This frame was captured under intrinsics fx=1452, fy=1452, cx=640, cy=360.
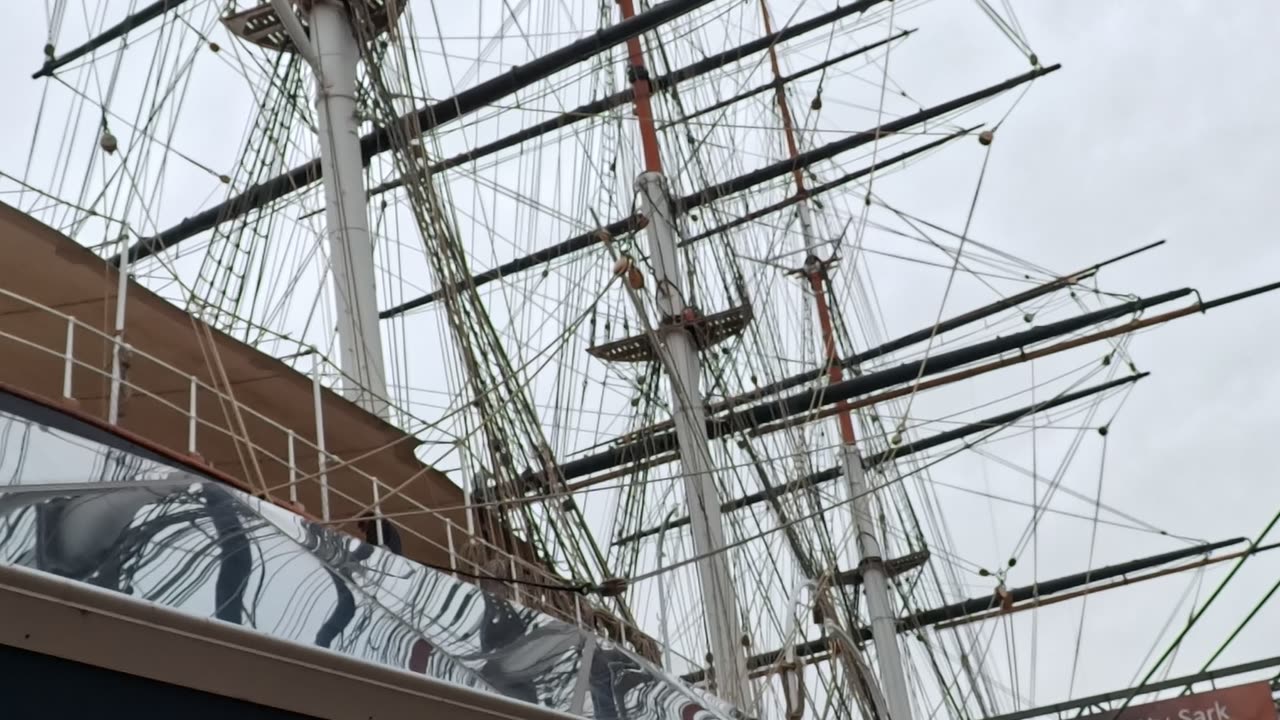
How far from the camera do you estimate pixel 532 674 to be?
3811 millimetres

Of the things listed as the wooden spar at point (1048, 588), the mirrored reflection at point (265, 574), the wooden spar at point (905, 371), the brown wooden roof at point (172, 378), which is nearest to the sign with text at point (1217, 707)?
the brown wooden roof at point (172, 378)

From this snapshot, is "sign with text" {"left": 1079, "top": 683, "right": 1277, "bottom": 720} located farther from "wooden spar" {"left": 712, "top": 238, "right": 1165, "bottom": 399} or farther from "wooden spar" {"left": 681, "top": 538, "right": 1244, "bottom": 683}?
"wooden spar" {"left": 681, "top": 538, "right": 1244, "bottom": 683}

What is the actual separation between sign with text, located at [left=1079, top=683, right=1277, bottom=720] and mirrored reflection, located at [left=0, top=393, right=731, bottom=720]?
565 cm

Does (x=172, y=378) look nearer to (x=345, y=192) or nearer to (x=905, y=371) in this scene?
(x=345, y=192)

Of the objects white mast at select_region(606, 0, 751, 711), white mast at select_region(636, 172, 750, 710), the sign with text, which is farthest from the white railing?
the sign with text

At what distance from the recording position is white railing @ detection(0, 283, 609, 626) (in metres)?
4.81

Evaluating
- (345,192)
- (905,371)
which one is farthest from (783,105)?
(345,192)

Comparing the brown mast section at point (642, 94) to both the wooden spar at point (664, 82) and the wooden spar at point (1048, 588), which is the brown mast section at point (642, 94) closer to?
the wooden spar at point (664, 82)

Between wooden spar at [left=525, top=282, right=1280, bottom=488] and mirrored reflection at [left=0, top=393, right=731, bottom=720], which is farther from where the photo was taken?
wooden spar at [left=525, top=282, right=1280, bottom=488]

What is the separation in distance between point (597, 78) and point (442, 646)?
543 inches

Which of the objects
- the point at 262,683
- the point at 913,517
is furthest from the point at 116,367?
the point at 913,517

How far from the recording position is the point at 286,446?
7.10 m

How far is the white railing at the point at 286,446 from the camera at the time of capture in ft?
15.8

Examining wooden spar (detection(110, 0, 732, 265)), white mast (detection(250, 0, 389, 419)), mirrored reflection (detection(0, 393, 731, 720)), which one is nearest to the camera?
mirrored reflection (detection(0, 393, 731, 720))
